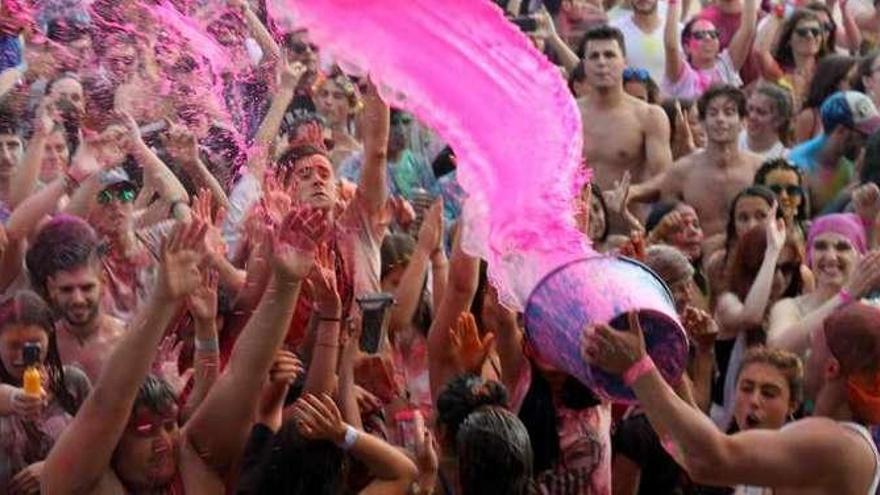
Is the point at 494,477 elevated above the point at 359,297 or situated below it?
above

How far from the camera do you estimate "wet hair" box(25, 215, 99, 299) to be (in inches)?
283

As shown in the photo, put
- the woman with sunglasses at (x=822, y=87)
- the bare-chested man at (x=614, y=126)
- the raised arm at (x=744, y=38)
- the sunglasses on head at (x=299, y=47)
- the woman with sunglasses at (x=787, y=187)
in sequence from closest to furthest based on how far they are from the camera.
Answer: the sunglasses on head at (x=299, y=47) < the woman with sunglasses at (x=787, y=187) < the bare-chested man at (x=614, y=126) < the woman with sunglasses at (x=822, y=87) < the raised arm at (x=744, y=38)

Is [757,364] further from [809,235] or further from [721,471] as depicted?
[809,235]

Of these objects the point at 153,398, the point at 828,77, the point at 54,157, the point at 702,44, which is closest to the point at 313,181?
the point at 54,157

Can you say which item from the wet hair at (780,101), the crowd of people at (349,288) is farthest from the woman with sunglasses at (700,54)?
the crowd of people at (349,288)

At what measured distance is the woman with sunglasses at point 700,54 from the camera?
484 inches

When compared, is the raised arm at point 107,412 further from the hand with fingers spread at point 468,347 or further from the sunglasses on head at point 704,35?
the sunglasses on head at point 704,35

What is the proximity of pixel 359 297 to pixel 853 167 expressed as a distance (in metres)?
4.32

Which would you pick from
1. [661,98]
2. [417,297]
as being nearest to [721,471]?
[417,297]

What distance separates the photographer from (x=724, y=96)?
10.8 meters

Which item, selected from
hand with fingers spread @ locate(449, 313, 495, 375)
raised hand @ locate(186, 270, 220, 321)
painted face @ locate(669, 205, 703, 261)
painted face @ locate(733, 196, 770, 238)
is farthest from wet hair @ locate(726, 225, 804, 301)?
raised hand @ locate(186, 270, 220, 321)

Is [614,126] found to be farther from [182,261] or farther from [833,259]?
[182,261]

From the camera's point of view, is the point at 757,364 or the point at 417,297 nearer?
the point at 757,364

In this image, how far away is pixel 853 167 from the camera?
425 inches
